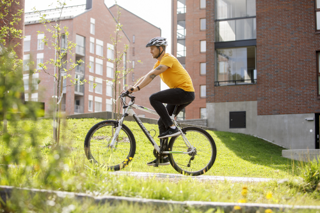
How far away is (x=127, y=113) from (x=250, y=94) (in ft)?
56.0

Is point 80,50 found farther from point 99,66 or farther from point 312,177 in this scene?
point 312,177

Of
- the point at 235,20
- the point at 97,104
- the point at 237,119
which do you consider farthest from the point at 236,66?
the point at 97,104

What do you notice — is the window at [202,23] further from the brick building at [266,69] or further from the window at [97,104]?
the brick building at [266,69]

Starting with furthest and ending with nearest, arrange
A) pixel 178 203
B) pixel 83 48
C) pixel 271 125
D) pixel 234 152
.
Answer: pixel 83 48, pixel 271 125, pixel 234 152, pixel 178 203

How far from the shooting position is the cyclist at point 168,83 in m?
5.48

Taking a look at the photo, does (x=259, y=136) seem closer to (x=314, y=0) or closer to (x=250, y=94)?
(x=250, y=94)

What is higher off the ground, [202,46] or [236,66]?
[202,46]

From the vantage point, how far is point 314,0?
20469 millimetres

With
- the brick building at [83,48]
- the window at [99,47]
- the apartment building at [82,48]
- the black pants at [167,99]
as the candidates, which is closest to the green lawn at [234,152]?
the black pants at [167,99]

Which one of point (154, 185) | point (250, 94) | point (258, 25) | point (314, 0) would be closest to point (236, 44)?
point (258, 25)

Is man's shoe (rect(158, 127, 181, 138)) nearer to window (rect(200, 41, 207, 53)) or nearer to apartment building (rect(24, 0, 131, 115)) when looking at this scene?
apartment building (rect(24, 0, 131, 115))

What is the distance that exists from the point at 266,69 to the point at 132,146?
17.2 meters

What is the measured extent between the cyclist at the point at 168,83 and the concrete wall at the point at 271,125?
15.8 meters

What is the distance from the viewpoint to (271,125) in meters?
20.7
